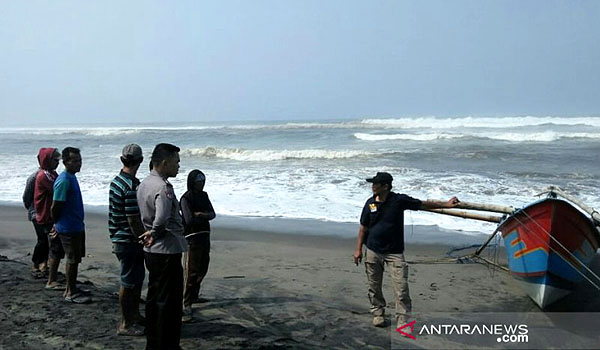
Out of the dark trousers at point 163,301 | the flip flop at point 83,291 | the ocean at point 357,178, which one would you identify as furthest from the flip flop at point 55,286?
the ocean at point 357,178

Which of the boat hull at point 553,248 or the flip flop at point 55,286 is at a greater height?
the boat hull at point 553,248

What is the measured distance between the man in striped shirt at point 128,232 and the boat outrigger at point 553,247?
3.40 metres

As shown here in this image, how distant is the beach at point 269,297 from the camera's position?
4.13 meters

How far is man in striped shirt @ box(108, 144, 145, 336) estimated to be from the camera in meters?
3.86

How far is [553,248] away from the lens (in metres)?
5.04

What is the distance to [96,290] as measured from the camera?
5461 millimetres

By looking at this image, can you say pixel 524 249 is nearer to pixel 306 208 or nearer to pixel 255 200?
pixel 306 208

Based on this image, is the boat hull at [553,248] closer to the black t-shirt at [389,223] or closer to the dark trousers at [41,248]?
the black t-shirt at [389,223]

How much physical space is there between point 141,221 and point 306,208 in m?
7.56

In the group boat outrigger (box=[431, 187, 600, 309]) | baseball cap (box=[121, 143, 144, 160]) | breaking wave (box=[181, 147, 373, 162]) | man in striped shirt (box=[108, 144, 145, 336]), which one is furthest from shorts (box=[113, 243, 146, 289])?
breaking wave (box=[181, 147, 373, 162])

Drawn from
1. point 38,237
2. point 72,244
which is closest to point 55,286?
point 72,244

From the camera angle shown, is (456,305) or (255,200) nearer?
(456,305)

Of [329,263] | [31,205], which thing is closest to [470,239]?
[329,263]

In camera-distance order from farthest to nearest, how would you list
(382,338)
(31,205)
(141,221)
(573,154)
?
(573,154) → (31,205) → (382,338) → (141,221)
